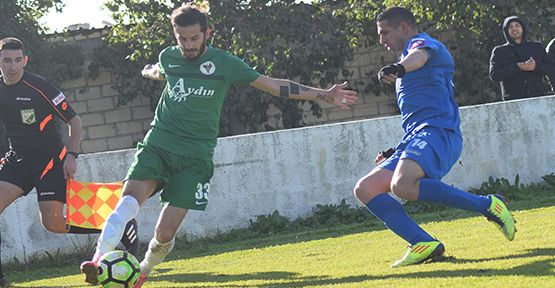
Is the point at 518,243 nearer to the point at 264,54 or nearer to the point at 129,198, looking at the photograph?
the point at 129,198

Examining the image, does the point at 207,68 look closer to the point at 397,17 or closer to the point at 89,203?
the point at 397,17

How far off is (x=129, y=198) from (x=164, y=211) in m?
0.35

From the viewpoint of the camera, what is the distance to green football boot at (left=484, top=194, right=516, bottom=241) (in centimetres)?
800

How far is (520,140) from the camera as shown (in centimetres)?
1333

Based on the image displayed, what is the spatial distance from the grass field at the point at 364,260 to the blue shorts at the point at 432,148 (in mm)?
663

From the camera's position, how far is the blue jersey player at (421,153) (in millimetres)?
7785

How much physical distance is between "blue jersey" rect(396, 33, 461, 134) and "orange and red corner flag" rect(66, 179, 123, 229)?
3.43 metres

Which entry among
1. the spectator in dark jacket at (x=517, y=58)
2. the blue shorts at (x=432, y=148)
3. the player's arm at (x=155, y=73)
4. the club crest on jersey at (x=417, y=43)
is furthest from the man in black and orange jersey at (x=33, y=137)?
the spectator in dark jacket at (x=517, y=58)

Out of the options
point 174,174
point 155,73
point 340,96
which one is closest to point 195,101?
point 174,174

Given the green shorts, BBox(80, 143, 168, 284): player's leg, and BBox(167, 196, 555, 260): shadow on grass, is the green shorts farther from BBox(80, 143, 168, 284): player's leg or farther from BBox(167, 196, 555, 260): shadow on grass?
BBox(167, 196, 555, 260): shadow on grass

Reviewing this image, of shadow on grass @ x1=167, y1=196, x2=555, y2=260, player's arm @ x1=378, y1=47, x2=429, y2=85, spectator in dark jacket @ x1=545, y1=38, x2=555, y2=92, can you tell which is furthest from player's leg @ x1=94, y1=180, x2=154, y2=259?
spectator in dark jacket @ x1=545, y1=38, x2=555, y2=92

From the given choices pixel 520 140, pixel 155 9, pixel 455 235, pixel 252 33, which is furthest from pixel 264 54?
pixel 455 235

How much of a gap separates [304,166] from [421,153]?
16.3 feet

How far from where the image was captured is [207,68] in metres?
7.71
